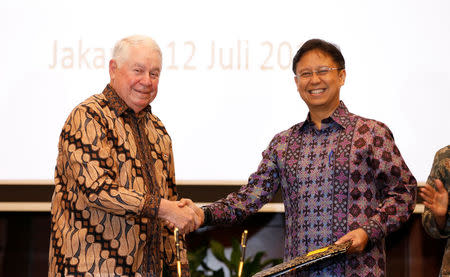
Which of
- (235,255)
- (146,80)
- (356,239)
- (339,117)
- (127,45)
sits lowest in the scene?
(235,255)

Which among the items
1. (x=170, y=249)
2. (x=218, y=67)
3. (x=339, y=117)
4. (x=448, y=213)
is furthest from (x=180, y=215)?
(x=218, y=67)

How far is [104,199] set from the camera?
2.25 metres

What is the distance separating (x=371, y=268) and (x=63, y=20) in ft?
8.13

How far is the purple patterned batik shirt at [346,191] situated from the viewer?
2.47m

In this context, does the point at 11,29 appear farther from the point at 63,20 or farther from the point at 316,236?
the point at 316,236

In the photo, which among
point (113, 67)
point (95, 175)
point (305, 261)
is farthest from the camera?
point (113, 67)

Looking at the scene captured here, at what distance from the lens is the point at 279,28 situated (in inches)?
154

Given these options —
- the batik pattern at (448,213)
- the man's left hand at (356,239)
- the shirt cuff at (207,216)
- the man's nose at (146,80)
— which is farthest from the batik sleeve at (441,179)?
the man's nose at (146,80)

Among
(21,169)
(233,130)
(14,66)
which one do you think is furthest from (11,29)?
(233,130)

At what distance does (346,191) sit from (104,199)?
945 mm

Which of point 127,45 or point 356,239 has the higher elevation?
point 127,45

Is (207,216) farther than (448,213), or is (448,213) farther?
(207,216)

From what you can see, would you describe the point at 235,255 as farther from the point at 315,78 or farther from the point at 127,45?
the point at 127,45

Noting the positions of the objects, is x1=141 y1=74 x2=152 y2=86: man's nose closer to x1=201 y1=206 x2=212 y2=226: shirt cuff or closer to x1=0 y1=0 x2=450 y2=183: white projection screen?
x1=201 y1=206 x2=212 y2=226: shirt cuff
